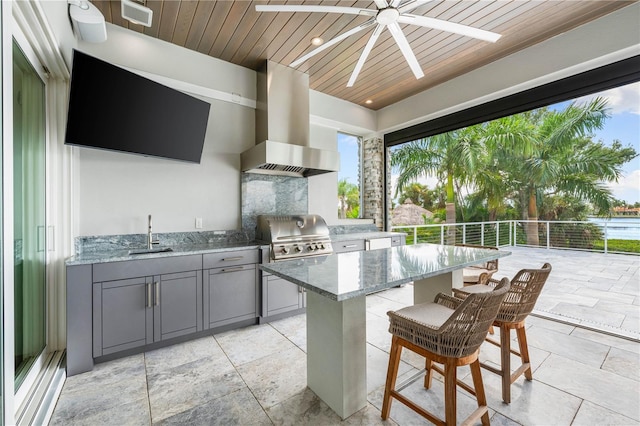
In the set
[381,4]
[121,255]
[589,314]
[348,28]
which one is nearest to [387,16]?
[381,4]

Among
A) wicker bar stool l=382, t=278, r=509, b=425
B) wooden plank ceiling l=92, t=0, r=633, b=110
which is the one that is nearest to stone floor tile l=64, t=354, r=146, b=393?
wicker bar stool l=382, t=278, r=509, b=425

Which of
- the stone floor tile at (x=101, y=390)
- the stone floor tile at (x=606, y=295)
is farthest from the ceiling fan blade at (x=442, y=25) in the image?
the stone floor tile at (x=606, y=295)

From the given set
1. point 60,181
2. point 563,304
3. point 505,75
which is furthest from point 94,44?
point 563,304

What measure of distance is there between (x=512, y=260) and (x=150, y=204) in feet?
18.7

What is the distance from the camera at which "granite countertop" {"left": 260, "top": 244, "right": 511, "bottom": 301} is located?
4.33 feet

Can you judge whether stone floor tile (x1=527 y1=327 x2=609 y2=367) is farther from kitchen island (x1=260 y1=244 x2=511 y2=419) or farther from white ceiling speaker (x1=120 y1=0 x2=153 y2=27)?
white ceiling speaker (x1=120 y1=0 x2=153 y2=27)

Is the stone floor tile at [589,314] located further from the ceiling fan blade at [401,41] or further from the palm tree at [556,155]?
the ceiling fan blade at [401,41]

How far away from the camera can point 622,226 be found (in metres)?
3.35

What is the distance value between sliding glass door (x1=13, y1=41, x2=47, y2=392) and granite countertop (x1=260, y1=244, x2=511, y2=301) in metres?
1.48

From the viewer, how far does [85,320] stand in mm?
2113

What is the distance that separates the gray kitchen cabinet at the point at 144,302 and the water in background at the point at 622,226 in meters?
4.71

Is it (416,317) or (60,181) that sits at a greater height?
(60,181)

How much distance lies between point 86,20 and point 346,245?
3.35 m

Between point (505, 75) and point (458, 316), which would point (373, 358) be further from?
point (505, 75)
